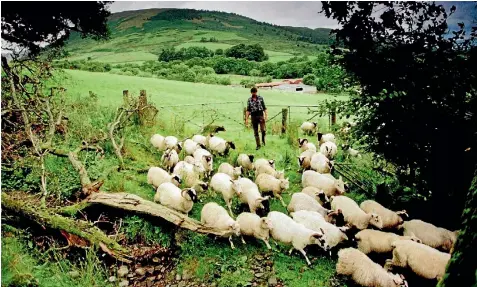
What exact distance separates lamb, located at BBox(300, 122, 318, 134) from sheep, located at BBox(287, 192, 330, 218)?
27.4 feet

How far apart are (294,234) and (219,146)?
5.65 m

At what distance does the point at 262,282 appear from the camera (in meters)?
6.87

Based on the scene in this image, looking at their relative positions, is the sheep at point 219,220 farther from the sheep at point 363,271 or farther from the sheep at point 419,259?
the sheep at point 419,259

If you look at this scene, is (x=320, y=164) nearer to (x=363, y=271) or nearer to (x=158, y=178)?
(x=158, y=178)

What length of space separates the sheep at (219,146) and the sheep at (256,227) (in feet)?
16.3

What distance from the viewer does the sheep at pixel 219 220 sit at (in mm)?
7719

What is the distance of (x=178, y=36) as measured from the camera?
44.1 meters

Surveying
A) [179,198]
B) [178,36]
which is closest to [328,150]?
[179,198]

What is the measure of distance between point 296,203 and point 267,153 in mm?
4810

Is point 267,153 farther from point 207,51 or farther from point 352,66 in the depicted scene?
point 207,51

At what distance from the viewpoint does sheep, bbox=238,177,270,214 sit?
8773 millimetres

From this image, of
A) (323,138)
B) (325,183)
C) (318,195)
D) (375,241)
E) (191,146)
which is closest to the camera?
(375,241)


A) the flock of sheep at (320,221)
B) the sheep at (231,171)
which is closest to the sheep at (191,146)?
the flock of sheep at (320,221)

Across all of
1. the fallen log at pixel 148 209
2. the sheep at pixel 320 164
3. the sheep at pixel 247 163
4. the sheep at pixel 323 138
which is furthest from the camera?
the sheep at pixel 323 138
